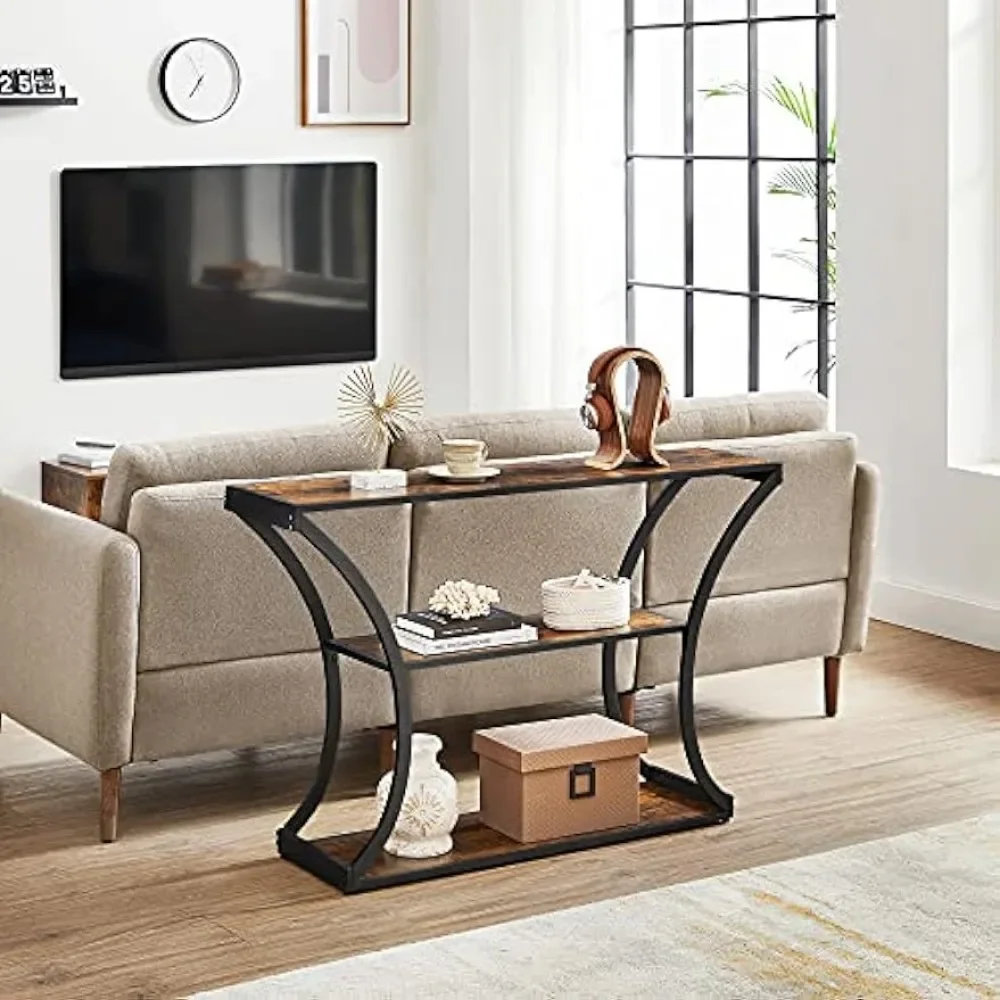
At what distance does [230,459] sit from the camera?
4984 millimetres

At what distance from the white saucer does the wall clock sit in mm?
3873

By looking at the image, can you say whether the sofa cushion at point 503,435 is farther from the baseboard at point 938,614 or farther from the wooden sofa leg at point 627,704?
the baseboard at point 938,614

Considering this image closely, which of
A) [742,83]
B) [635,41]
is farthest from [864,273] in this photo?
[635,41]

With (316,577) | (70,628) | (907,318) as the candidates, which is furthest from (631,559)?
(907,318)

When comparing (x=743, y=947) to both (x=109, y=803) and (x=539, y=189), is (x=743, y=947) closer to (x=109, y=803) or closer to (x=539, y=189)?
(x=109, y=803)

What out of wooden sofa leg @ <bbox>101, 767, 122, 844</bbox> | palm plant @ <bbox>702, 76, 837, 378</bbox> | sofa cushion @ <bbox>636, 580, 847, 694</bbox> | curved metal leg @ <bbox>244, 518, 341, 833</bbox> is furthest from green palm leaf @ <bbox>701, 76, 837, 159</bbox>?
wooden sofa leg @ <bbox>101, 767, 122, 844</bbox>

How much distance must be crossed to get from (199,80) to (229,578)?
3.92 metres

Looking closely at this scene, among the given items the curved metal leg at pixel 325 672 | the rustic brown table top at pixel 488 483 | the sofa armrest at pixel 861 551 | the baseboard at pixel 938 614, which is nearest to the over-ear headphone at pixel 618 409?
the rustic brown table top at pixel 488 483

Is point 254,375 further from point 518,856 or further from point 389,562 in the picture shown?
point 518,856

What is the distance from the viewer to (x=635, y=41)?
29.2ft

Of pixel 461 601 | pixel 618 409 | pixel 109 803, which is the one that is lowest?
pixel 109 803

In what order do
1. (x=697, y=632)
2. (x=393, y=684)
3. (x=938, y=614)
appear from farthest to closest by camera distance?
1. (x=938, y=614)
2. (x=697, y=632)
3. (x=393, y=684)

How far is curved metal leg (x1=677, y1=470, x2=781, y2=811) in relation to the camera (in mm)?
5016

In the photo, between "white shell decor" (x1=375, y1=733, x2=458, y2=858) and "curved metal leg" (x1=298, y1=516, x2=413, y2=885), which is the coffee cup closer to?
"curved metal leg" (x1=298, y1=516, x2=413, y2=885)
